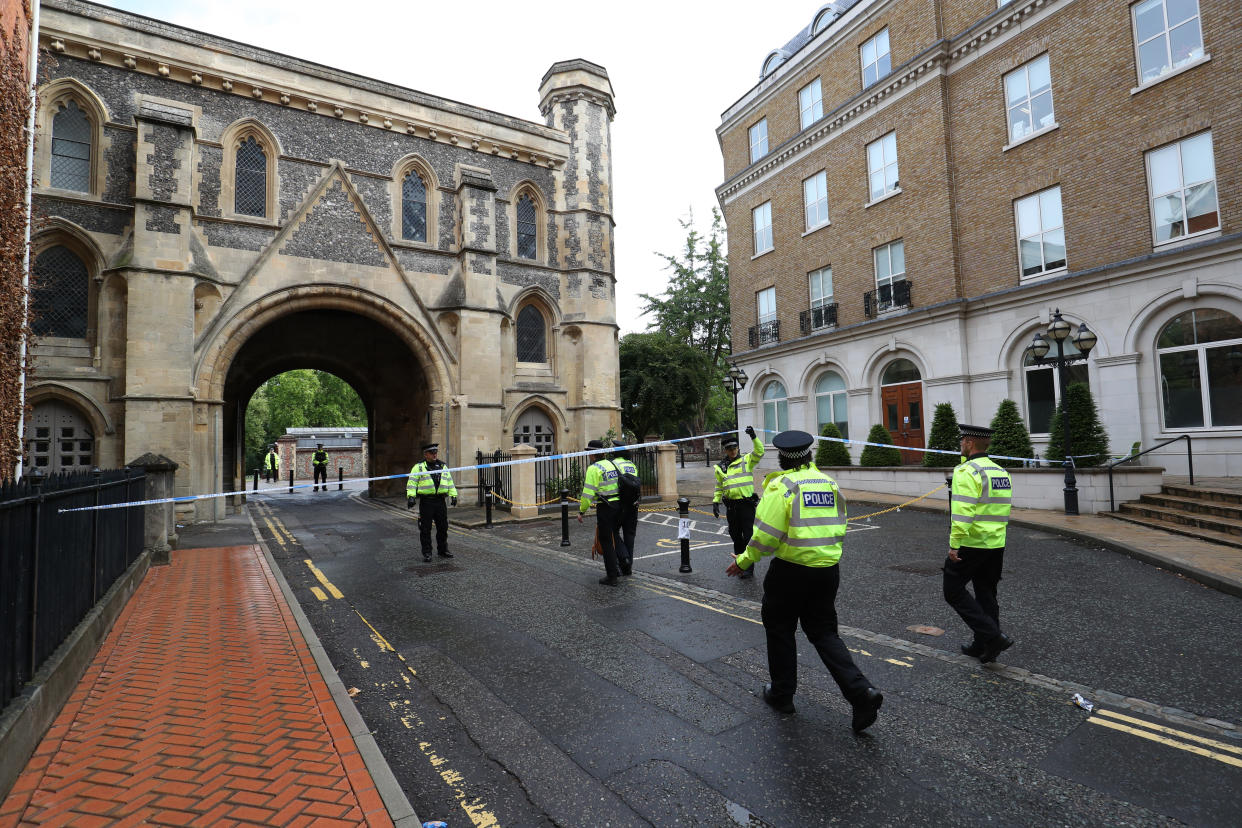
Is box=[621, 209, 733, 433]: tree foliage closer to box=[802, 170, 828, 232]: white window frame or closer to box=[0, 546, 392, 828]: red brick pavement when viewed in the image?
box=[802, 170, 828, 232]: white window frame

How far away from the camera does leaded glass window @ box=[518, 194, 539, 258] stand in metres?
22.2

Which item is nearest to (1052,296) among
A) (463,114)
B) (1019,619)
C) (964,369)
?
(964,369)

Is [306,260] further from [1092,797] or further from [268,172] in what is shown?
[1092,797]

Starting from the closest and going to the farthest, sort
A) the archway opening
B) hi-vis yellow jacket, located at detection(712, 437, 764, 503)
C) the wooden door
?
hi-vis yellow jacket, located at detection(712, 437, 764, 503) → the wooden door → the archway opening

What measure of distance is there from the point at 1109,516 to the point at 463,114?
69.3ft

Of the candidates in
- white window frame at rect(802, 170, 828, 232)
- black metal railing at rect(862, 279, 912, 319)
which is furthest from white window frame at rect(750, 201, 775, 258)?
black metal railing at rect(862, 279, 912, 319)

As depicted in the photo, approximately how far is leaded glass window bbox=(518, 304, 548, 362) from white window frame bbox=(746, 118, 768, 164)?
431 inches

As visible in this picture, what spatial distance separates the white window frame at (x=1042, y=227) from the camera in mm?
15172

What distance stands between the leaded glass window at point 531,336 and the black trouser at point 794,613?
1858 centimetres

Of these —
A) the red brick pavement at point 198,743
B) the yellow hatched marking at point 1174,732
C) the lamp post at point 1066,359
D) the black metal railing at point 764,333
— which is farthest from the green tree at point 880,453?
the red brick pavement at point 198,743

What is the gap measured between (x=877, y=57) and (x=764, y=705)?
21.9 metres

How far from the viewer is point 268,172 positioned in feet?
57.7

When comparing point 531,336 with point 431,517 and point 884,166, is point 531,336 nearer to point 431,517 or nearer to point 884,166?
point 431,517

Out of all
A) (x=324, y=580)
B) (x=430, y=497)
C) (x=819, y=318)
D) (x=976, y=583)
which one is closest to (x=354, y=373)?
(x=430, y=497)
